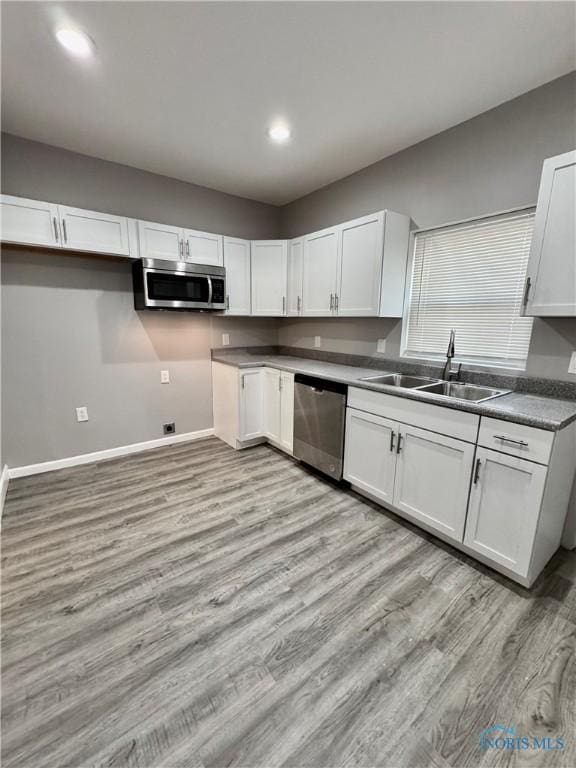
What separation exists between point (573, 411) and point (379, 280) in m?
1.53

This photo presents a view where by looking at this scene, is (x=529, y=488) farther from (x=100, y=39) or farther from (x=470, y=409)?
(x=100, y=39)

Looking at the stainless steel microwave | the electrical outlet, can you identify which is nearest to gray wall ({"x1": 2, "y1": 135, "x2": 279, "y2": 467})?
the electrical outlet

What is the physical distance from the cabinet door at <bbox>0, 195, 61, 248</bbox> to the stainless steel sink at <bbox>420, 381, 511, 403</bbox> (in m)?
2.99

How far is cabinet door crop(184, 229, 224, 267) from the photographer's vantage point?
123 inches

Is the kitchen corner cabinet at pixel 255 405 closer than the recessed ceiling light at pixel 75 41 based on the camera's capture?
No

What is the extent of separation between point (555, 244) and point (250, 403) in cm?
262

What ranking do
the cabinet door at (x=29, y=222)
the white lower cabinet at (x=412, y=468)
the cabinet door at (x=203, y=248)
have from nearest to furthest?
the white lower cabinet at (x=412, y=468), the cabinet door at (x=29, y=222), the cabinet door at (x=203, y=248)

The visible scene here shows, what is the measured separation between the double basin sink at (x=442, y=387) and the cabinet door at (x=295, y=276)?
1275 millimetres

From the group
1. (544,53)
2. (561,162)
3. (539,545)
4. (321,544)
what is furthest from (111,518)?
(544,53)

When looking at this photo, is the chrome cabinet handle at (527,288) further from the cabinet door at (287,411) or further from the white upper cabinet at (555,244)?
the cabinet door at (287,411)

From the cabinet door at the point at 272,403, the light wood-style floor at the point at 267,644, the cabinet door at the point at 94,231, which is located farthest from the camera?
the cabinet door at the point at 272,403

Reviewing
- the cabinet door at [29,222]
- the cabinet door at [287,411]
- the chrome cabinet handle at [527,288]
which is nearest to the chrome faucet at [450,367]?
the chrome cabinet handle at [527,288]

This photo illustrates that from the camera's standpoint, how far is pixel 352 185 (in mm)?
3092

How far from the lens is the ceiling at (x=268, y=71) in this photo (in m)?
1.49
